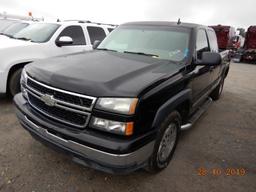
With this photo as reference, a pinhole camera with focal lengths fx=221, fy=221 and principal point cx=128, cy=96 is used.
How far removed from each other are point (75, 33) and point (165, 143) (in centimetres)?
431

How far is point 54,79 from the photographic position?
228 cm

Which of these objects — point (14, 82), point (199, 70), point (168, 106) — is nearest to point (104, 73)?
point (168, 106)

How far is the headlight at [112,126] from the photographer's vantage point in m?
1.99

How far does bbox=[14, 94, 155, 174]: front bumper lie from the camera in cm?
200

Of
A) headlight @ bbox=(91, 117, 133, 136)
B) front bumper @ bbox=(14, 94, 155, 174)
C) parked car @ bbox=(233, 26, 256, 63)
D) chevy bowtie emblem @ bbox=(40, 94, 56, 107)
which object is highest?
chevy bowtie emblem @ bbox=(40, 94, 56, 107)

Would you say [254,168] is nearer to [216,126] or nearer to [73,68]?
[216,126]

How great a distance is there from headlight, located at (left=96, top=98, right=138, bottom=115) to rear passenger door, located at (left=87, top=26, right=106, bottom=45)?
15.0ft

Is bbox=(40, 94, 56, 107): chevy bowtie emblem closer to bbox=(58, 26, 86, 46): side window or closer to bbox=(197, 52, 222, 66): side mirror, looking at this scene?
bbox=(197, 52, 222, 66): side mirror

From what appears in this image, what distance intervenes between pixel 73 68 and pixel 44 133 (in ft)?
2.55

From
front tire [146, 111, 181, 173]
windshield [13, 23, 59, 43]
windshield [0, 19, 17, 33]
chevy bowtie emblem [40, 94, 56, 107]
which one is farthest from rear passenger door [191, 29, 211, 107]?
windshield [0, 19, 17, 33]

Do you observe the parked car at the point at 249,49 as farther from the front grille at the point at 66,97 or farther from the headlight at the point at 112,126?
the front grille at the point at 66,97

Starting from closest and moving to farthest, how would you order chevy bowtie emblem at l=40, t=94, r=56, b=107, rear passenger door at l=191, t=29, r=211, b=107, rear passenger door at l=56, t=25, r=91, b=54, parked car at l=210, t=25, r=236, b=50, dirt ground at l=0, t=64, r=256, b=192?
chevy bowtie emblem at l=40, t=94, r=56, b=107 → dirt ground at l=0, t=64, r=256, b=192 → rear passenger door at l=191, t=29, r=211, b=107 → rear passenger door at l=56, t=25, r=91, b=54 → parked car at l=210, t=25, r=236, b=50

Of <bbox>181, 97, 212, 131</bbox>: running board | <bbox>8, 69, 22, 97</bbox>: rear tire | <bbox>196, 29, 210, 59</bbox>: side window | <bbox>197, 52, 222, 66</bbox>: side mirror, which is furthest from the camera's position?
<bbox>8, 69, 22, 97</bbox>: rear tire

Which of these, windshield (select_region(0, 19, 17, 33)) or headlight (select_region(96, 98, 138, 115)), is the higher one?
headlight (select_region(96, 98, 138, 115))
